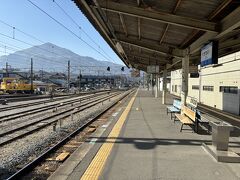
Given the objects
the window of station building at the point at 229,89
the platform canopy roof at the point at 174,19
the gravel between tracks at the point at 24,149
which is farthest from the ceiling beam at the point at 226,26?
the window of station building at the point at 229,89

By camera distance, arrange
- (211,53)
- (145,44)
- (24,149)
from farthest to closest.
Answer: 1. (145,44)
2. (211,53)
3. (24,149)

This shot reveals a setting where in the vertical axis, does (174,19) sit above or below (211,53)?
above

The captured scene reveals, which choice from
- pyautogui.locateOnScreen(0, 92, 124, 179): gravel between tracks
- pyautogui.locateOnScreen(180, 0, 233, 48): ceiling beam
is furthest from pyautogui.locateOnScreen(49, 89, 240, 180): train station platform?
pyautogui.locateOnScreen(180, 0, 233, 48): ceiling beam

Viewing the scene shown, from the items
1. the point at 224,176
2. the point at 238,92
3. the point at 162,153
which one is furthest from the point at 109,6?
the point at 238,92

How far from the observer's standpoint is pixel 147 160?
749 cm

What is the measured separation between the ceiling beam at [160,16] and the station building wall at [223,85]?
13.7 metres

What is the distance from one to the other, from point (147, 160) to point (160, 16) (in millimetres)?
5177

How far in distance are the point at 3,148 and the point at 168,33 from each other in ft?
26.6

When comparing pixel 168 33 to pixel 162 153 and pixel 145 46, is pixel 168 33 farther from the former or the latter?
pixel 162 153

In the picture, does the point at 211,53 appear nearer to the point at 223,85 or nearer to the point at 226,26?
the point at 226,26

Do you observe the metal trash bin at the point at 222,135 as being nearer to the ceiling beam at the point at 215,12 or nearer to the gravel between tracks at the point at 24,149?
the ceiling beam at the point at 215,12

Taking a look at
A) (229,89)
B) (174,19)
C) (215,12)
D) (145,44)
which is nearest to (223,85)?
(229,89)

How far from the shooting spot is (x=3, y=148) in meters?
10.4

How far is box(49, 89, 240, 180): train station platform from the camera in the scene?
21.1 feet
